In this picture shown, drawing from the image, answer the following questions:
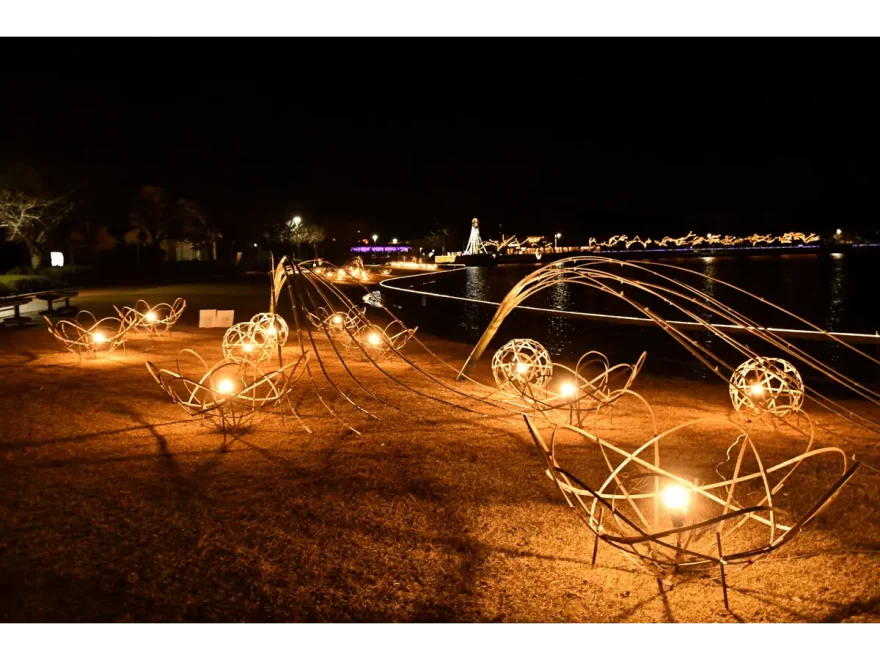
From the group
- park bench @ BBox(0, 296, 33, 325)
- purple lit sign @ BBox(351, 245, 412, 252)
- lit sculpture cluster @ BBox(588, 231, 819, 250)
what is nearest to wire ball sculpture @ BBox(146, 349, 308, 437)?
park bench @ BBox(0, 296, 33, 325)

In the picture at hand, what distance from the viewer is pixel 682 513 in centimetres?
401

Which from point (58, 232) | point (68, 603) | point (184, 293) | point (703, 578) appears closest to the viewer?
point (68, 603)

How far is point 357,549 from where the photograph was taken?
14.6ft

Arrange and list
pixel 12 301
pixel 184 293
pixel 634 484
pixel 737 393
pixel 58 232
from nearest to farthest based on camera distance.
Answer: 1. pixel 634 484
2. pixel 737 393
3. pixel 12 301
4. pixel 184 293
5. pixel 58 232

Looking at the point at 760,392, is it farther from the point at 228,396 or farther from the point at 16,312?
the point at 16,312

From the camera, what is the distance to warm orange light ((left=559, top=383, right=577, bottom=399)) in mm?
7968

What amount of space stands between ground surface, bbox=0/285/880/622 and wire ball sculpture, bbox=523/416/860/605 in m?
0.20

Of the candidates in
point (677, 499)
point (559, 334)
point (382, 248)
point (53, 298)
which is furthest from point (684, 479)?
point (382, 248)

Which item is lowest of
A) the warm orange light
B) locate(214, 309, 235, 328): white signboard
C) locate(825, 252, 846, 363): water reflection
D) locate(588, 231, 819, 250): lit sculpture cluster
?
locate(825, 252, 846, 363): water reflection

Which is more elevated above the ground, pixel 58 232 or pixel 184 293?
pixel 58 232

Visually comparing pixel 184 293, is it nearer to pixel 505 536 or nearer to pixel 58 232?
pixel 58 232

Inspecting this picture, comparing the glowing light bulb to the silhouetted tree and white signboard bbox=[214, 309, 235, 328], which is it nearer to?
white signboard bbox=[214, 309, 235, 328]

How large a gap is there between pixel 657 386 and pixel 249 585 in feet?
25.0

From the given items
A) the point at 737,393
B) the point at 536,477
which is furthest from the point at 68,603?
the point at 737,393
